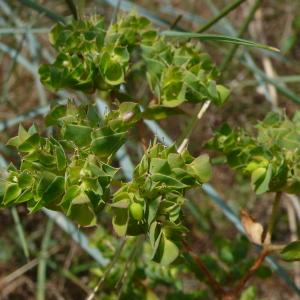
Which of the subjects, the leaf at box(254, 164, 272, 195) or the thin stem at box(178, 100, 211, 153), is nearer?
the leaf at box(254, 164, 272, 195)

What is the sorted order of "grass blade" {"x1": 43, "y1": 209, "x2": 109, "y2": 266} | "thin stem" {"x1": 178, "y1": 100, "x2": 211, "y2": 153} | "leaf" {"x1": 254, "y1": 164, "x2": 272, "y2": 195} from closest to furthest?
"leaf" {"x1": 254, "y1": 164, "x2": 272, "y2": 195} < "thin stem" {"x1": 178, "y1": 100, "x2": 211, "y2": 153} < "grass blade" {"x1": 43, "y1": 209, "x2": 109, "y2": 266}

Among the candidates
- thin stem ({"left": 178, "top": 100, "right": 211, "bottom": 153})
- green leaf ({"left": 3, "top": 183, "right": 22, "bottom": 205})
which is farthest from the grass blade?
green leaf ({"left": 3, "top": 183, "right": 22, "bottom": 205})

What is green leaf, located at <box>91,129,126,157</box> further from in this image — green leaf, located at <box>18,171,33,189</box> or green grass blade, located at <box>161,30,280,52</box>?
green grass blade, located at <box>161,30,280,52</box>

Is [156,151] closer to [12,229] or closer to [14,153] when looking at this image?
[14,153]

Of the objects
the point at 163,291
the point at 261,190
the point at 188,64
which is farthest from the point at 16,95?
the point at 261,190

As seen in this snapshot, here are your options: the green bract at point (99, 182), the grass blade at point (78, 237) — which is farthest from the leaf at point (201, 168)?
the grass blade at point (78, 237)

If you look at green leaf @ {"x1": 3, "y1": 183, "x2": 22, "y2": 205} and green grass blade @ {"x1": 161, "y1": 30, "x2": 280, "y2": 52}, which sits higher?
green grass blade @ {"x1": 161, "y1": 30, "x2": 280, "y2": 52}
